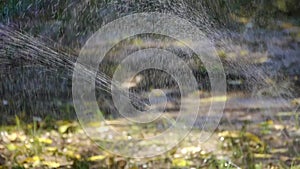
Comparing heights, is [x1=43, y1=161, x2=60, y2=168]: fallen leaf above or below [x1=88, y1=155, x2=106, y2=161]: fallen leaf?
below

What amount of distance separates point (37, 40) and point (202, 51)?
3.31ft

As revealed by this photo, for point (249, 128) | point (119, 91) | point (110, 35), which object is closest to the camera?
point (249, 128)

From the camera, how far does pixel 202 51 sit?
4.41 m

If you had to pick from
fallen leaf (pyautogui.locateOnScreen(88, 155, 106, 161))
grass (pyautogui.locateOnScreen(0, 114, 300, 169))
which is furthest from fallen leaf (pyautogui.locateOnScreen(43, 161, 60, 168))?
fallen leaf (pyautogui.locateOnScreen(88, 155, 106, 161))

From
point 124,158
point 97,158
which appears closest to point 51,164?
point 97,158

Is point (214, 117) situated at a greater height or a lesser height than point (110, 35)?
lesser

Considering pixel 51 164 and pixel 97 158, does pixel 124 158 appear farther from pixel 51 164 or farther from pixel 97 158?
pixel 51 164

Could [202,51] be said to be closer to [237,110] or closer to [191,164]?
[237,110]

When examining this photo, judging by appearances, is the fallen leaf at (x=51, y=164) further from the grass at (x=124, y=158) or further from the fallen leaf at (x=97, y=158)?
the fallen leaf at (x=97, y=158)

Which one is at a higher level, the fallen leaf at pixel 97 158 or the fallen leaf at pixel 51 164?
the fallen leaf at pixel 97 158

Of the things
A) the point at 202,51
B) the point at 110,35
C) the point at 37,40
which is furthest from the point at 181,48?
the point at 37,40

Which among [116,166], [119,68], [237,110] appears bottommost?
[116,166]

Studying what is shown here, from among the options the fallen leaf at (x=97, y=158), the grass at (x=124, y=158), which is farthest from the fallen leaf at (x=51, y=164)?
the fallen leaf at (x=97, y=158)

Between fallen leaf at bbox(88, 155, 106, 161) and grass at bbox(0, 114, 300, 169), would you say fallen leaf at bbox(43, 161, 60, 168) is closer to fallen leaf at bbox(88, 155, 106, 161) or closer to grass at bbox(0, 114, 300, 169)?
grass at bbox(0, 114, 300, 169)
